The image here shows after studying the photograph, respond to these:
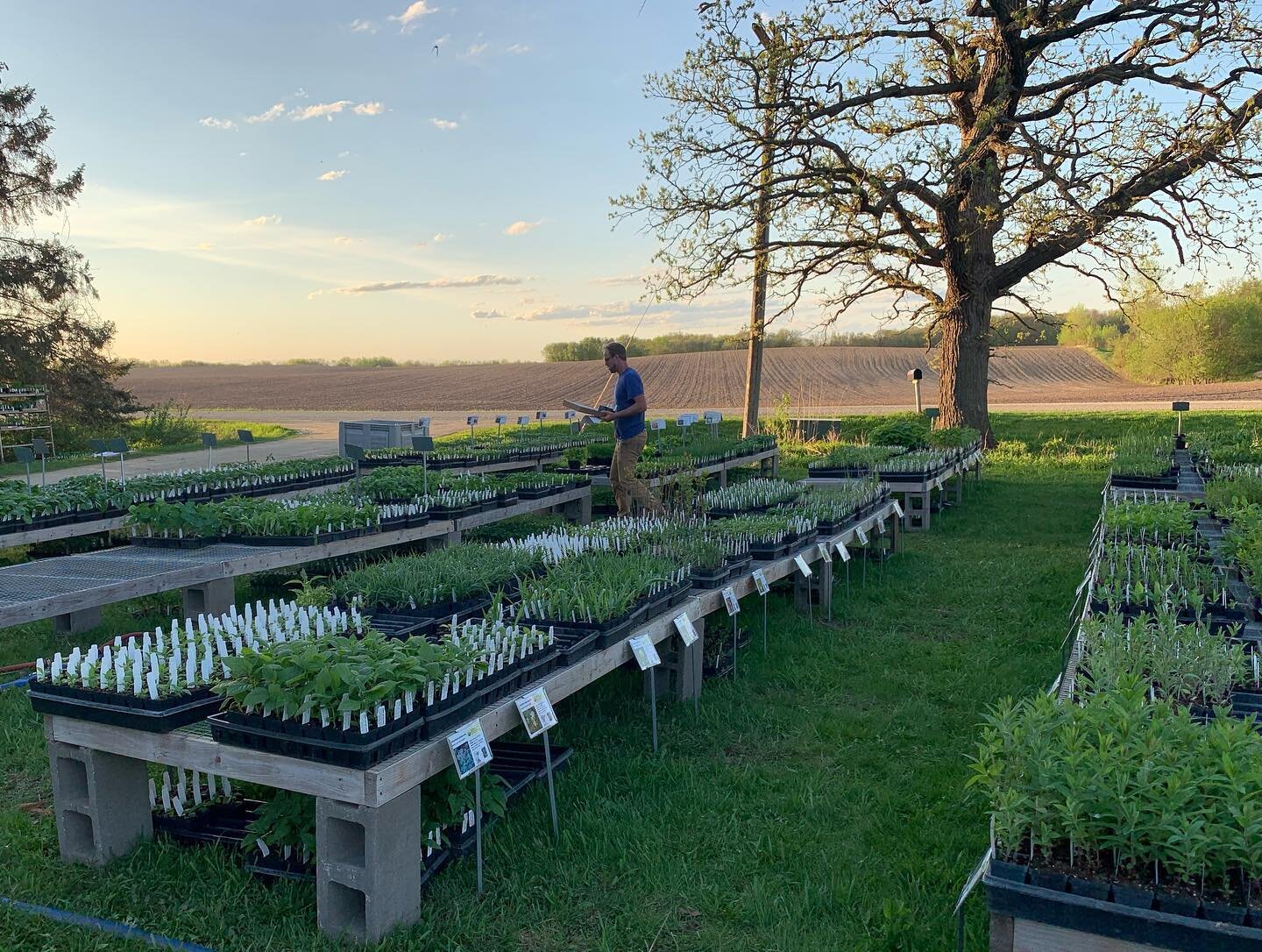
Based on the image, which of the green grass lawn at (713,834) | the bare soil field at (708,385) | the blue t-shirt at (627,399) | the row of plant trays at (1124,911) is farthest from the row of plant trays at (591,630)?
the bare soil field at (708,385)

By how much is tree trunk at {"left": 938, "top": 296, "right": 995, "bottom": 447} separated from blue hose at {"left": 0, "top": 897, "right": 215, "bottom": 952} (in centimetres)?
1556

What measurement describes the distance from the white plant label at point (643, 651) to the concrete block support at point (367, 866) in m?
1.44

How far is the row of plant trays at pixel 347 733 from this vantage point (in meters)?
2.90

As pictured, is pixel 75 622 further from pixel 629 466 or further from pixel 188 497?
pixel 629 466

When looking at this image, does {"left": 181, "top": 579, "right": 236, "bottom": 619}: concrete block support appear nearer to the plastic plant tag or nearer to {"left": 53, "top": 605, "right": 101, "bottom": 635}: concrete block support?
{"left": 53, "top": 605, "right": 101, "bottom": 635}: concrete block support

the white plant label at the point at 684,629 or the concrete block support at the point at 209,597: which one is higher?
the white plant label at the point at 684,629

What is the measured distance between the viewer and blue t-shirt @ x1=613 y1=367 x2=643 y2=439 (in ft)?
27.9

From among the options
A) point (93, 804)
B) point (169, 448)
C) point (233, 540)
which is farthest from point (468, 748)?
point (169, 448)

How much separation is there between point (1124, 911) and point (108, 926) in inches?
122

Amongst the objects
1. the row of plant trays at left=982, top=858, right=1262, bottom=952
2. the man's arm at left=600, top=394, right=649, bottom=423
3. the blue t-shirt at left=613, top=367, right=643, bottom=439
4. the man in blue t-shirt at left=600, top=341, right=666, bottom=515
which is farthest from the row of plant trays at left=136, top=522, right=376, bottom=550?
the row of plant trays at left=982, top=858, right=1262, bottom=952

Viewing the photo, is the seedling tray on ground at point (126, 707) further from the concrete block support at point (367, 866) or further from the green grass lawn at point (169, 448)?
the green grass lawn at point (169, 448)

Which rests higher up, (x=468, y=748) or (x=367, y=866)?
(x=468, y=748)

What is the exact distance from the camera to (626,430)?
8688 mm

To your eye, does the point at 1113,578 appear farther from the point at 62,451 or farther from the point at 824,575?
the point at 62,451
